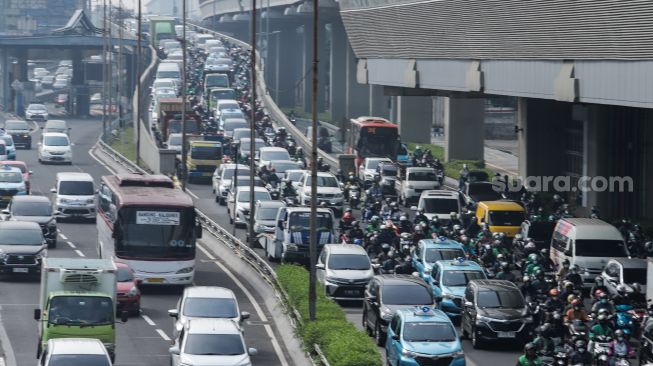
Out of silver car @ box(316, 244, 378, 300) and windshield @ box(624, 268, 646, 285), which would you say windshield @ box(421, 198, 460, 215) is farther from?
windshield @ box(624, 268, 646, 285)

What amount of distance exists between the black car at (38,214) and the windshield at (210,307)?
17.5 metres

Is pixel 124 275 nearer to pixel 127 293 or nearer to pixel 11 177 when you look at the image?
pixel 127 293

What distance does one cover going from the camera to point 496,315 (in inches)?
1282

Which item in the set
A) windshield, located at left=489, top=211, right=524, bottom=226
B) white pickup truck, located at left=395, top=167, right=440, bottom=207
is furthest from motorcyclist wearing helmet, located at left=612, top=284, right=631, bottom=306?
white pickup truck, located at left=395, top=167, right=440, bottom=207

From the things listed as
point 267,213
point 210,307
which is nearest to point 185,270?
point 210,307

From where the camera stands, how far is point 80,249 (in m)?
49.0

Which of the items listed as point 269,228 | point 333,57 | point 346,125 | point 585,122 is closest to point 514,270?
point 269,228

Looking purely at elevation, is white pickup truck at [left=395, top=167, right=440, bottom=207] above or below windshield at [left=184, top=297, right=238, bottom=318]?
above

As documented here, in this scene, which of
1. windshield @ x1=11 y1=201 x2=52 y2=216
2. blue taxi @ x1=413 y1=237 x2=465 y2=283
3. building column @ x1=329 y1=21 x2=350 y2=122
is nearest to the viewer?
blue taxi @ x1=413 y1=237 x2=465 y2=283

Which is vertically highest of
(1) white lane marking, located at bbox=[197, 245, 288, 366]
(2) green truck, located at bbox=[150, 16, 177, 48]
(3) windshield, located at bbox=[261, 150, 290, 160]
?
(2) green truck, located at bbox=[150, 16, 177, 48]

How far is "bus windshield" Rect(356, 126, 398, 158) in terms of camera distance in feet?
237

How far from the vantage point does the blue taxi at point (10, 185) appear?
5797 centimetres

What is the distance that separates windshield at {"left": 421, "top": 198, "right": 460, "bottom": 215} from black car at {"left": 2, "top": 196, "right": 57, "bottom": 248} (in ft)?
41.6

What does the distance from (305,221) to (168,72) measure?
2953 inches
